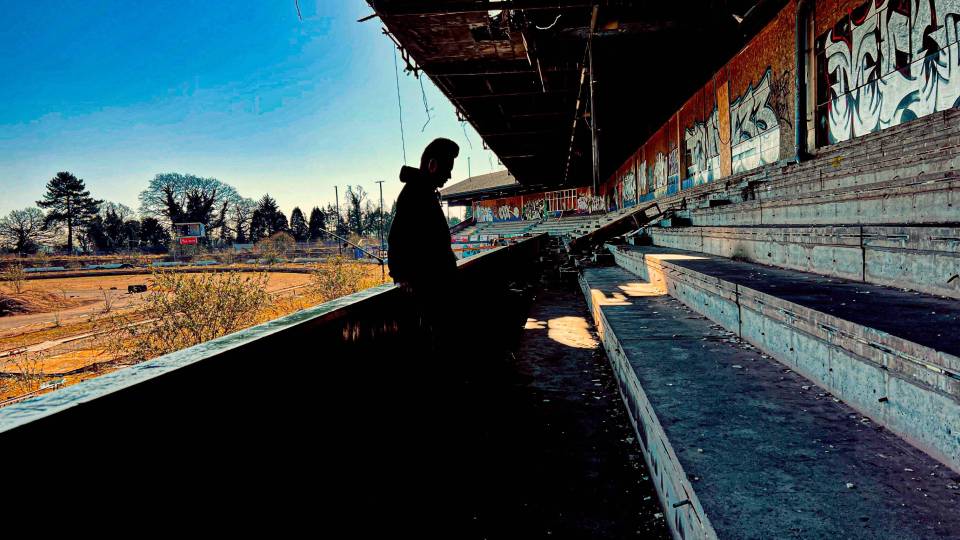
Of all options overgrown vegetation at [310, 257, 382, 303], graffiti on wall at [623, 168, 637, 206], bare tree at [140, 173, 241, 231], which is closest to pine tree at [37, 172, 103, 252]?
bare tree at [140, 173, 241, 231]

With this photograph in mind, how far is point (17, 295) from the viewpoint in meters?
37.2

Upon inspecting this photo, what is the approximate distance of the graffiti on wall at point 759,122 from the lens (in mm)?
10688

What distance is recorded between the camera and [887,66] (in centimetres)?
743

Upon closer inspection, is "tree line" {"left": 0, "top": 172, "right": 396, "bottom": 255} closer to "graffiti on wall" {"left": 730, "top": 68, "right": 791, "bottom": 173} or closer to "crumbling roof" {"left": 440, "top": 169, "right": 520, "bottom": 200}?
"crumbling roof" {"left": 440, "top": 169, "right": 520, "bottom": 200}

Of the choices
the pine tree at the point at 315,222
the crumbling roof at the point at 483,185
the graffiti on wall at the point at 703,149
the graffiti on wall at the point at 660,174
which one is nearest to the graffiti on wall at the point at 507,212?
the crumbling roof at the point at 483,185

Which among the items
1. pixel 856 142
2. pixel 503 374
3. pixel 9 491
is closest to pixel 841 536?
pixel 9 491

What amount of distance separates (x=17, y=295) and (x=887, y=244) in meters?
55.4

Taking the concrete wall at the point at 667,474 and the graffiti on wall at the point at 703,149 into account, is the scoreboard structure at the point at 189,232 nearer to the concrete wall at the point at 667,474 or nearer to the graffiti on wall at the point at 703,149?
the graffiti on wall at the point at 703,149

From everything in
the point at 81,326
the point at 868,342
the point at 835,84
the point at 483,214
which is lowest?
the point at 81,326

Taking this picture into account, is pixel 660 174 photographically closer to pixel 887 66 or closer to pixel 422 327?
pixel 887 66

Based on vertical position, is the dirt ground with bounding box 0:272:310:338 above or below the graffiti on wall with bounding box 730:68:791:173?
below

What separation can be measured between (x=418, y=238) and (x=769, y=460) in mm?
2253

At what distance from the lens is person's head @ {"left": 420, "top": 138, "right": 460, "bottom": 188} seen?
3078mm

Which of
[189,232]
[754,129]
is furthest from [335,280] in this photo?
[189,232]
